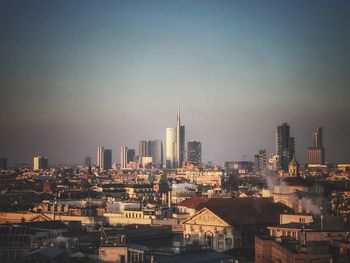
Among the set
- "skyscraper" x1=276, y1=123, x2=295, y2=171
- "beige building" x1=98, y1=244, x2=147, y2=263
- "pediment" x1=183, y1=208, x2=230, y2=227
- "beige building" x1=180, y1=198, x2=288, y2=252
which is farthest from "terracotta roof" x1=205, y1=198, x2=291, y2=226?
"skyscraper" x1=276, y1=123, x2=295, y2=171

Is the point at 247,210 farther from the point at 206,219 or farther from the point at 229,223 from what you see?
the point at 229,223

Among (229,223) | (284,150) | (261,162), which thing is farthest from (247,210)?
(261,162)

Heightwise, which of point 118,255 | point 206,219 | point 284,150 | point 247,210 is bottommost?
point 118,255

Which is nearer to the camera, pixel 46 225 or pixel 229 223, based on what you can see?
pixel 46 225

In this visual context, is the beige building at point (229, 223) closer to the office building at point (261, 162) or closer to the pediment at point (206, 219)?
the pediment at point (206, 219)

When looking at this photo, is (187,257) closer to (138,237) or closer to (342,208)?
(138,237)

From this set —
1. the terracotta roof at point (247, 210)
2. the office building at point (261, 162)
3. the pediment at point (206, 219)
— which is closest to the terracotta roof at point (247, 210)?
the terracotta roof at point (247, 210)

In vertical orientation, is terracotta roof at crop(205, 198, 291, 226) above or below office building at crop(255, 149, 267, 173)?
below

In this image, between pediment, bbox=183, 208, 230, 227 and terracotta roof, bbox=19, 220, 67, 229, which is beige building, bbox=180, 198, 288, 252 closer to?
pediment, bbox=183, 208, 230, 227

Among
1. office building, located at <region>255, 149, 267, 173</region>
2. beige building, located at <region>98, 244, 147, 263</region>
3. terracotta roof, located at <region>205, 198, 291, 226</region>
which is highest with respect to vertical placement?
office building, located at <region>255, 149, 267, 173</region>
